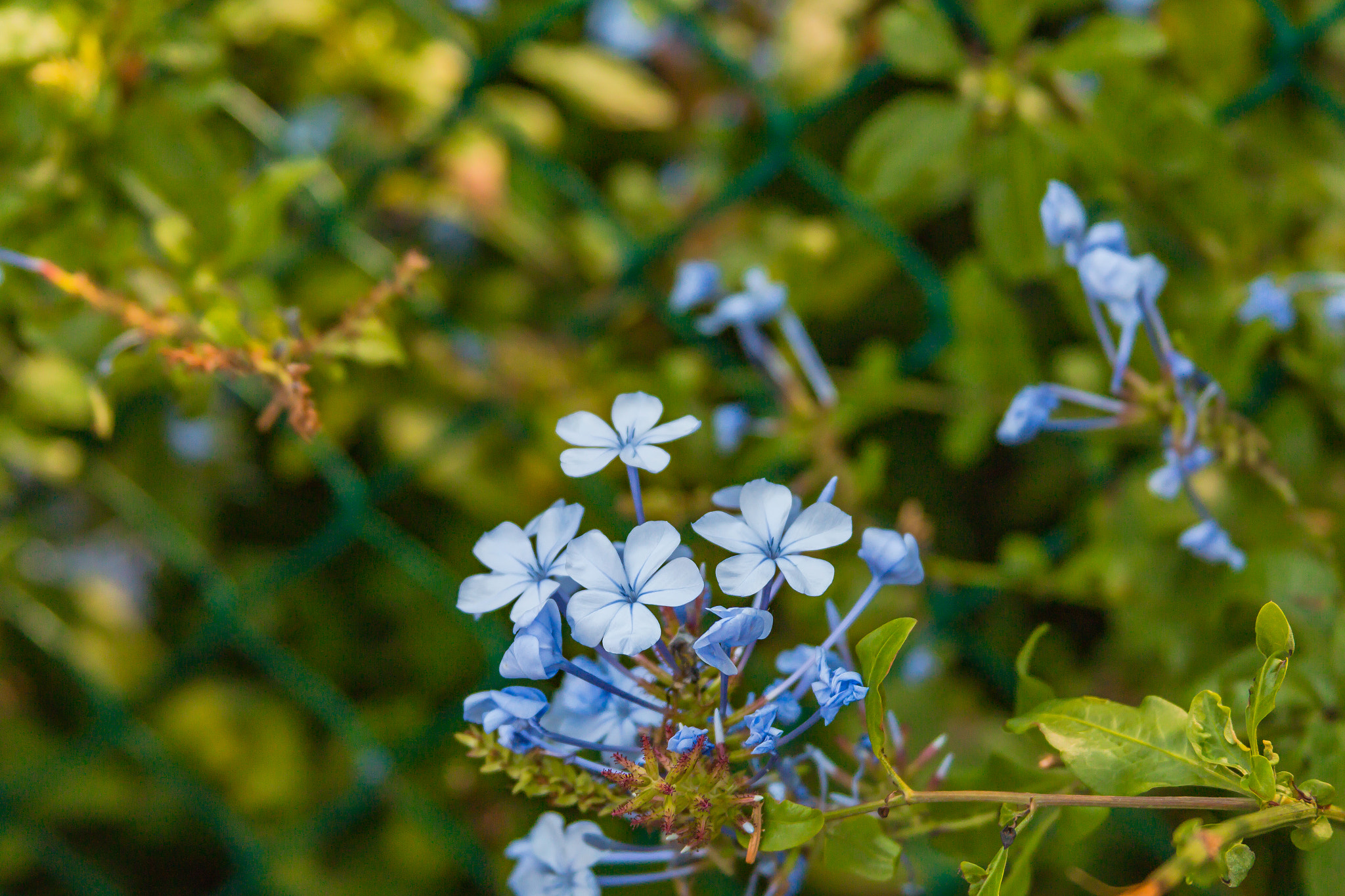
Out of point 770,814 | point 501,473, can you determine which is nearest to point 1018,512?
point 501,473

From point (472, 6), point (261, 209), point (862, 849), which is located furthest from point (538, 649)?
point (472, 6)

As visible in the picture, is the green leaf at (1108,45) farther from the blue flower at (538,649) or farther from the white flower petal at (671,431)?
the blue flower at (538,649)

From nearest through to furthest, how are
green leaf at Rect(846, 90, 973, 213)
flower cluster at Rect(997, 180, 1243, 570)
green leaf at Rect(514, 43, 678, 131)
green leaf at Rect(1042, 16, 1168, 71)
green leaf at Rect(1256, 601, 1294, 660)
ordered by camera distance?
green leaf at Rect(1256, 601, 1294, 660) < flower cluster at Rect(997, 180, 1243, 570) < green leaf at Rect(1042, 16, 1168, 71) < green leaf at Rect(846, 90, 973, 213) < green leaf at Rect(514, 43, 678, 131)

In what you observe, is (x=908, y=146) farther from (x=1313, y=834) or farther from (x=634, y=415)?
(x=1313, y=834)

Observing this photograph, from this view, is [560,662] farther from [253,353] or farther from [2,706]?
[2,706]

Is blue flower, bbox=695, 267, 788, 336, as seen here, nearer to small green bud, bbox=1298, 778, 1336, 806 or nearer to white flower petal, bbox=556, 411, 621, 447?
white flower petal, bbox=556, 411, 621, 447

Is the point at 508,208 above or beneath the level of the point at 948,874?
above

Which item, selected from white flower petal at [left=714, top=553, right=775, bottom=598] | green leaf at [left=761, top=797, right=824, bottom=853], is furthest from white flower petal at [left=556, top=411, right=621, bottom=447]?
green leaf at [left=761, top=797, right=824, bottom=853]
